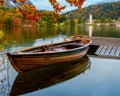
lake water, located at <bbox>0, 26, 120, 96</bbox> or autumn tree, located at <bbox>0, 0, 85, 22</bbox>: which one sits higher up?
autumn tree, located at <bbox>0, 0, 85, 22</bbox>

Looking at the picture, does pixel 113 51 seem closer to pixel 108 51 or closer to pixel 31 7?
pixel 108 51

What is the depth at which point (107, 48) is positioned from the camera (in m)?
→ 19.2

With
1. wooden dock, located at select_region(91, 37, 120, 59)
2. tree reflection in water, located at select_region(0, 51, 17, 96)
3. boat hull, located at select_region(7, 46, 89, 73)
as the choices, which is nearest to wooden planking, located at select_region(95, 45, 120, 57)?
wooden dock, located at select_region(91, 37, 120, 59)

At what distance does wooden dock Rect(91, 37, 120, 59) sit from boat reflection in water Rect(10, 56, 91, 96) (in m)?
2.71

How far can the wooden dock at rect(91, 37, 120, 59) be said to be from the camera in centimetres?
1774

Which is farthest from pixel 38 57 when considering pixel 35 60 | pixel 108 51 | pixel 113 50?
pixel 113 50

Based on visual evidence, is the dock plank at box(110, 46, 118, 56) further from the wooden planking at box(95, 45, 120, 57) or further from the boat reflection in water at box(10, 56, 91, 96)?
the boat reflection in water at box(10, 56, 91, 96)

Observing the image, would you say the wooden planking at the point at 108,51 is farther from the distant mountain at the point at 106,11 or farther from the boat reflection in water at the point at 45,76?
the distant mountain at the point at 106,11

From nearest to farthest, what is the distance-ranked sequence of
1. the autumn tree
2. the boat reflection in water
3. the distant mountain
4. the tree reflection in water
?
the autumn tree, the tree reflection in water, the boat reflection in water, the distant mountain

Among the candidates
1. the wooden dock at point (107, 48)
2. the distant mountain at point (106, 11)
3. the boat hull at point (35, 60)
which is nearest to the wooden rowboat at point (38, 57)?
the boat hull at point (35, 60)

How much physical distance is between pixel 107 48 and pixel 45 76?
318 inches

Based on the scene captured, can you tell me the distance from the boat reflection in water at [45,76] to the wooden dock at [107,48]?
8.88ft

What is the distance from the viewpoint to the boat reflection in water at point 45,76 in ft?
34.5

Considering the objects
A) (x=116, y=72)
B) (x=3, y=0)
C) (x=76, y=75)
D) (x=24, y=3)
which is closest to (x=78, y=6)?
(x=24, y=3)
